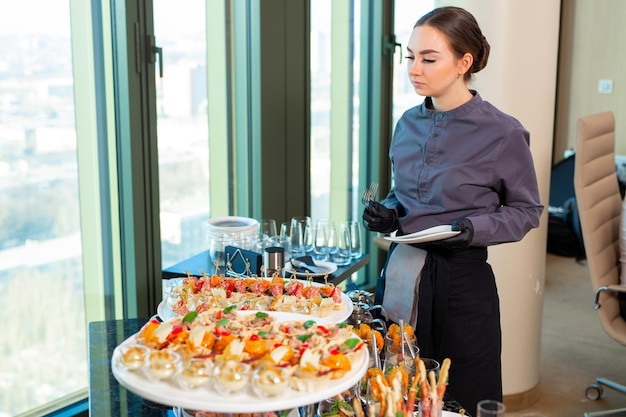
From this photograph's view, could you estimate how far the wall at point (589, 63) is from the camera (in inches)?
234

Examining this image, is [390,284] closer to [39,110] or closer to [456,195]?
[456,195]

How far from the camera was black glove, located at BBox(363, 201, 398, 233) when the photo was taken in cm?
235

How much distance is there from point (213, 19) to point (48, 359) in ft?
5.07

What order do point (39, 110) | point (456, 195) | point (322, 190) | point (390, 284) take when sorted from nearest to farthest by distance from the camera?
1. point (456, 195)
2. point (390, 284)
3. point (39, 110)
4. point (322, 190)

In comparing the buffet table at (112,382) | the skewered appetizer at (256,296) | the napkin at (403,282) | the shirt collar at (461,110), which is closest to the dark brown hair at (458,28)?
the shirt collar at (461,110)

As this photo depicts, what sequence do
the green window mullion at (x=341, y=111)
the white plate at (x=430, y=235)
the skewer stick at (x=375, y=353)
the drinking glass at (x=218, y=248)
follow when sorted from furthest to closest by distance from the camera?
the green window mullion at (x=341, y=111) < the drinking glass at (x=218, y=248) < the white plate at (x=430, y=235) < the skewer stick at (x=375, y=353)

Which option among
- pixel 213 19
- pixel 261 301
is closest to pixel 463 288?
pixel 261 301

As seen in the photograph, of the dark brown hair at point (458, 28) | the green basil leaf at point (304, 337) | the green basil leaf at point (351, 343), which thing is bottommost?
the green basil leaf at point (351, 343)

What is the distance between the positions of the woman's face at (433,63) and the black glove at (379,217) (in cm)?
36

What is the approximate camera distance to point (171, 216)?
3219 millimetres

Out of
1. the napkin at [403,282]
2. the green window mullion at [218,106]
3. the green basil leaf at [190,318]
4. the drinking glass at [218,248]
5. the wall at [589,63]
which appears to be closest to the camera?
the green basil leaf at [190,318]

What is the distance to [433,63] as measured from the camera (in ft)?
7.27

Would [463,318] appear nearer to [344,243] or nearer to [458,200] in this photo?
[458,200]

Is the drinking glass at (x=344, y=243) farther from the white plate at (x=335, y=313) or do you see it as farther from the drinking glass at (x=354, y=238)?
the white plate at (x=335, y=313)
